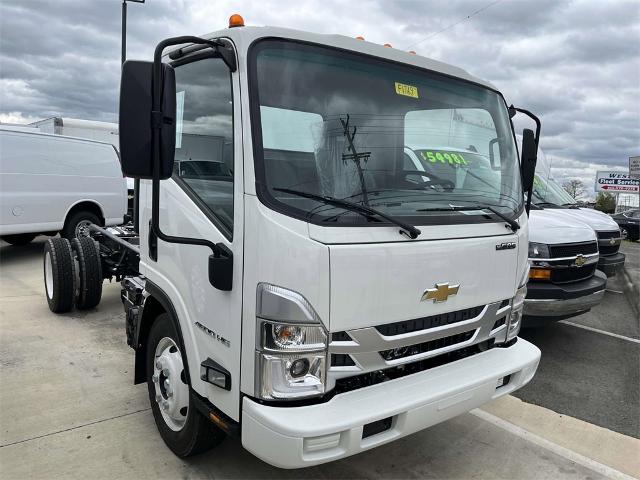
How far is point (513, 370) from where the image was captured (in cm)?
290

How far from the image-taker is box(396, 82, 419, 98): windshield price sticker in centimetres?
279

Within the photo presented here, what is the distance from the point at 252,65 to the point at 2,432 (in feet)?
9.52

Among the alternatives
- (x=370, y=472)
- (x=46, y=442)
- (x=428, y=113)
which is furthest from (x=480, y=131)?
(x=46, y=442)

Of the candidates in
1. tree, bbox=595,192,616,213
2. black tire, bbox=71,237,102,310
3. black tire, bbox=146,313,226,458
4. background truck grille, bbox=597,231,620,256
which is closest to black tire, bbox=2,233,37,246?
black tire, bbox=71,237,102,310

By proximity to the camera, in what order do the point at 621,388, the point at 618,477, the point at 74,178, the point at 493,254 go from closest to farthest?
1. the point at 493,254
2. the point at 618,477
3. the point at 621,388
4. the point at 74,178

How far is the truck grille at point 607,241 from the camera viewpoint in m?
7.79

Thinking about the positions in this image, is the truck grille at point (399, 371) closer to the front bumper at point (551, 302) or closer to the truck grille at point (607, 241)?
the front bumper at point (551, 302)

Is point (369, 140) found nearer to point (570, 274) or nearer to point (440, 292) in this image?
point (440, 292)

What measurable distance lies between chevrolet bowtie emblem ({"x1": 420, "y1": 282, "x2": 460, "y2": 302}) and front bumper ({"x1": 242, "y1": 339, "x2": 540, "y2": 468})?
405 millimetres

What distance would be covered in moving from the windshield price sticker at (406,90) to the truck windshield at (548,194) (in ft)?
16.6

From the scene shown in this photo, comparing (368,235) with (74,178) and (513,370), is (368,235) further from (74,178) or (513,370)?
(74,178)

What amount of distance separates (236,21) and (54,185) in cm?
819

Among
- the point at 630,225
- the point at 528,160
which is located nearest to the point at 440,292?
the point at 528,160

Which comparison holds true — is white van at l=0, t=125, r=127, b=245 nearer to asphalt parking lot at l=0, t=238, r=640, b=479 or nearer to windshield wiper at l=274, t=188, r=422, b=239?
asphalt parking lot at l=0, t=238, r=640, b=479
